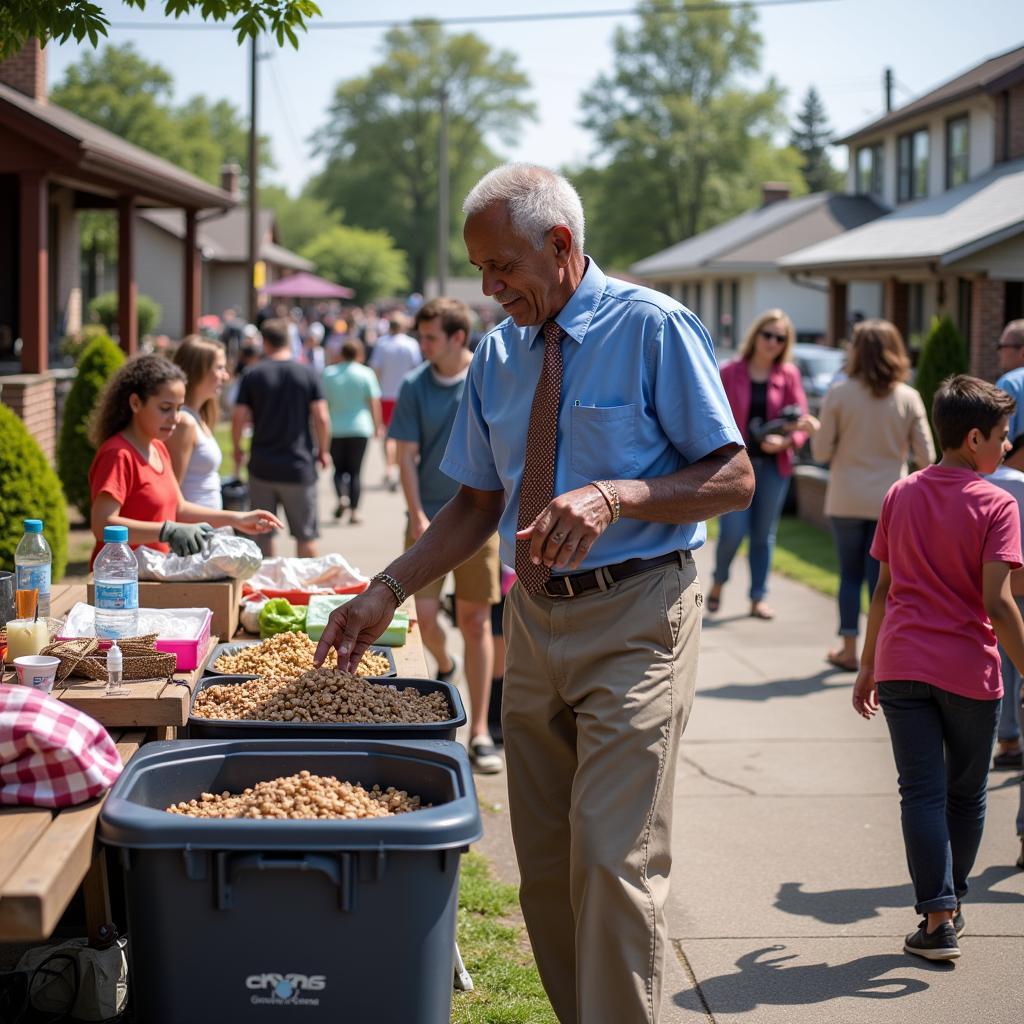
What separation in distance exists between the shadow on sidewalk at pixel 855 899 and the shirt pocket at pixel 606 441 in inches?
95.6

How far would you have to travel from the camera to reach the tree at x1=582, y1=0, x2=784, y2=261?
243ft

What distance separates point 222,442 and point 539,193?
2103cm

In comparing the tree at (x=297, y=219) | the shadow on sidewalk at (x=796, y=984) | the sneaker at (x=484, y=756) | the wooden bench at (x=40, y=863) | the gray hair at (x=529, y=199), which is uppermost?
the tree at (x=297, y=219)

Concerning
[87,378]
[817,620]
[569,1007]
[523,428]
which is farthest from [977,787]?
[87,378]

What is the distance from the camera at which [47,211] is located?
1911 centimetres

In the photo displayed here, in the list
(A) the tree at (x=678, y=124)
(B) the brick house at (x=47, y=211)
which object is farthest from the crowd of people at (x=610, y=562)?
(A) the tree at (x=678, y=124)

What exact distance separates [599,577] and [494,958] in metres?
1.84

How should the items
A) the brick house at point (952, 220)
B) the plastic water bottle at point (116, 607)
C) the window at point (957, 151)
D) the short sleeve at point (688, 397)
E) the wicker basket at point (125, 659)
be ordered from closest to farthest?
the short sleeve at point (688, 397)
the wicker basket at point (125, 659)
the plastic water bottle at point (116, 607)
the brick house at point (952, 220)
the window at point (957, 151)

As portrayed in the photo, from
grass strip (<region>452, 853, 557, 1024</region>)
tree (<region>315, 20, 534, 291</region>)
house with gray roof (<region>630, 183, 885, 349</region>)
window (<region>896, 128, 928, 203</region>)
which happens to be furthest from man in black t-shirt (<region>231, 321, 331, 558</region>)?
tree (<region>315, 20, 534, 291</region>)

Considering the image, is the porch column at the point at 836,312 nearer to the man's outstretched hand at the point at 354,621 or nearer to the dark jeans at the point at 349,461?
the dark jeans at the point at 349,461

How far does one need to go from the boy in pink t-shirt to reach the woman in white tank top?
12.2 ft

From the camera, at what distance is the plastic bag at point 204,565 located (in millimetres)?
4836

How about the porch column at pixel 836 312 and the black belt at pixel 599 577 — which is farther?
the porch column at pixel 836 312

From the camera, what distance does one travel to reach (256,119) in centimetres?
2716
